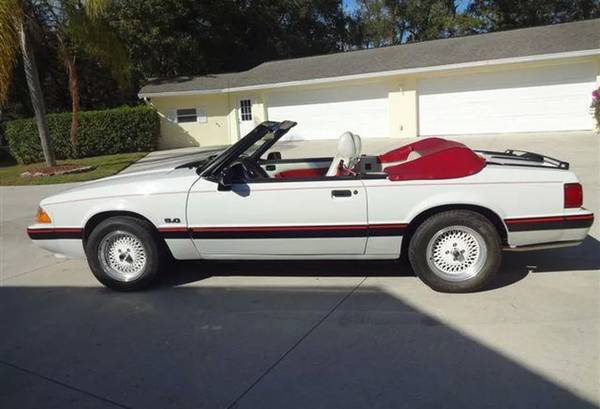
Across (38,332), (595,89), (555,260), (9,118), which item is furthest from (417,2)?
(38,332)

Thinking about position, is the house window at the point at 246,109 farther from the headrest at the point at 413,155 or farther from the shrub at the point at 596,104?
the headrest at the point at 413,155

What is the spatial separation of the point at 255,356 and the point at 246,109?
19.8m

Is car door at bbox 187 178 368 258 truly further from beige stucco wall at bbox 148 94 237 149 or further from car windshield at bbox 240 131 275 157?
beige stucco wall at bbox 148 94 237 149

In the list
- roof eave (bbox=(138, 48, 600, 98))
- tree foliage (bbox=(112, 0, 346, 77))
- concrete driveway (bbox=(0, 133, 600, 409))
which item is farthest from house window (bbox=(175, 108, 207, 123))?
concrete driveway (bbox=(0, 133, 600, 409))

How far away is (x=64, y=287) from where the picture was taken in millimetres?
5051

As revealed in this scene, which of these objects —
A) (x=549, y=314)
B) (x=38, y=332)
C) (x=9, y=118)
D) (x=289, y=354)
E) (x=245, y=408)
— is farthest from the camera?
(x=9, y=118)

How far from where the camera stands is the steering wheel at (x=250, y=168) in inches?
181

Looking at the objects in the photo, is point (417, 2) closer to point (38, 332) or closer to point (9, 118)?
point (9, 118)

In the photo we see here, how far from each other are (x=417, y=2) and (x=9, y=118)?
25655 millimetres

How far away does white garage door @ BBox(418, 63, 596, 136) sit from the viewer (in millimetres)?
15859

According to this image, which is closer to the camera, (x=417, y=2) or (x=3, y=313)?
(x=3, y=313)

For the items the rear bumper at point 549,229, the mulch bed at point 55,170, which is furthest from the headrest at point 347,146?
the mulch bed at point 55,170

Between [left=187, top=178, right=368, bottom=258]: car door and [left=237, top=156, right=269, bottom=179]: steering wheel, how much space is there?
0.28 metres

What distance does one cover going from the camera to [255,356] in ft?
11.3
